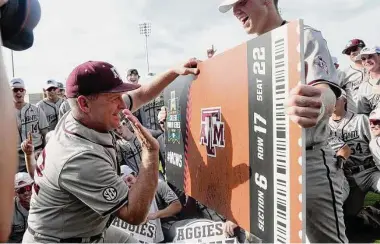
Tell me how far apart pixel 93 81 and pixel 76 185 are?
1.87 ft

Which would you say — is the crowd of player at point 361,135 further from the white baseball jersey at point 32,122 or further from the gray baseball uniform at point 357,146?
the white baseball jersey at point 32,122

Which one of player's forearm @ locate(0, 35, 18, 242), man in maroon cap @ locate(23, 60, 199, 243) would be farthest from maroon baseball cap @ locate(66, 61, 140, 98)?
player's forearm @ locate(0, 35, 18, 242)

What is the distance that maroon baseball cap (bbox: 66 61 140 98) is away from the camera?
7.30 feet

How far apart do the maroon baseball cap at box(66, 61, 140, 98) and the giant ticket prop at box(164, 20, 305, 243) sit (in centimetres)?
57

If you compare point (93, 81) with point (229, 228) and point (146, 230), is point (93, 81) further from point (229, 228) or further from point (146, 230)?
point (146, 230)

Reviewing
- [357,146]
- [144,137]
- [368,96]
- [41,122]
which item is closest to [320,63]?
[144,137]

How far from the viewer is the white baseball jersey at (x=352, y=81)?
5.74 meters

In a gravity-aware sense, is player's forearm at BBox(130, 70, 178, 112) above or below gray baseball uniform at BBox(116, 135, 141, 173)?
above

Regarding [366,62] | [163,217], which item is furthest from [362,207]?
[163,217]

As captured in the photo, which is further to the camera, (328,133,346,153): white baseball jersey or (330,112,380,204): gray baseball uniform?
(330,112,380,204): gray baseball uniform

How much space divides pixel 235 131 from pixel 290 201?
0.62 m

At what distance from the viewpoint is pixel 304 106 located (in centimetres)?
148

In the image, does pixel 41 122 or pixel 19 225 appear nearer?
pixel 19 225

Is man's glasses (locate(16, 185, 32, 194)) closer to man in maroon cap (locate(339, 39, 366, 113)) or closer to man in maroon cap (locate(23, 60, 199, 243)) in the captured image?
man in maroon cap (locate(23, 60, 199, 243))
